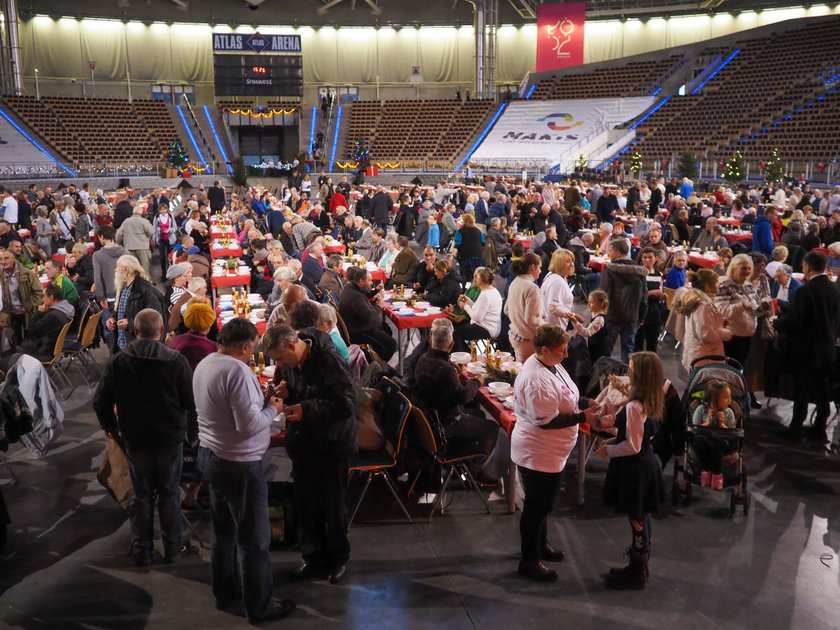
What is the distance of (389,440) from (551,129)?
30.2m

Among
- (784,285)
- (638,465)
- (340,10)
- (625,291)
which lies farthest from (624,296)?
(340,10)

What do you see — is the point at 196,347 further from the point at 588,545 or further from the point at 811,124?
the point at 811,124

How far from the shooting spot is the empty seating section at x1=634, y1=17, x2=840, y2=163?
82.4 feet

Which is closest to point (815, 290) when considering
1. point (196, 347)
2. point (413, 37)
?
point (196, 347)

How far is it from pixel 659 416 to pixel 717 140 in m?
26.2

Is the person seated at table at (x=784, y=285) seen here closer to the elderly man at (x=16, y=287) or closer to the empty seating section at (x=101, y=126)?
the elderly man at (x=16, y=287)

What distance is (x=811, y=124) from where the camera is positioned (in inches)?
990

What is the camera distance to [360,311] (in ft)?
21.4

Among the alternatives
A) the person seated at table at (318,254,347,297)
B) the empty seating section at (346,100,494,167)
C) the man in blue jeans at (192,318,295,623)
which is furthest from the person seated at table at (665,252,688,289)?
the empty seating section at (346,100,494,167)

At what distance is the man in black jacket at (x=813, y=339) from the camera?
18.6 ft

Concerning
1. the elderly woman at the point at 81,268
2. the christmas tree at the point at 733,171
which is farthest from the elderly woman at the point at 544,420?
the christmas tree at the point at 733,171

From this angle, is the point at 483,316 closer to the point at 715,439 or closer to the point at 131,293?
the point at 715,439

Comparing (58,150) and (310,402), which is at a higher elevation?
(58,150)

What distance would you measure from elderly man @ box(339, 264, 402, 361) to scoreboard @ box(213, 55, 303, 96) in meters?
29.1
